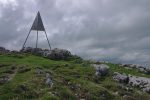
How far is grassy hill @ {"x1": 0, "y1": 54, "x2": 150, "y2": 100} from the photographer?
143 feet

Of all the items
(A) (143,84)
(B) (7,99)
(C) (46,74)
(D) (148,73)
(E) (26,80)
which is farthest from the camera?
(D) (148,73)

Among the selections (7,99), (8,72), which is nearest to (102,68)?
(8,72)

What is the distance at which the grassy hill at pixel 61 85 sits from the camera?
143 feet

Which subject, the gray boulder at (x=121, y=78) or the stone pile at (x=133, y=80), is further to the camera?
the gray boulder at (x=121, y=78)

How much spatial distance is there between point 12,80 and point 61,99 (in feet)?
28.7

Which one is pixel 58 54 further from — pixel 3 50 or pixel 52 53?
pixel 3 50

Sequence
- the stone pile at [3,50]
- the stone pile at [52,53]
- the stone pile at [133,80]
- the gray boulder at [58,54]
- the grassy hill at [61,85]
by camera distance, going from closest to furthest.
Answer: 1. the grassy hill at [61,85]
2. the stone pile at [133,80]
3. the gray boulder at [58,54]
4. the stone pile at [52,53]
5. the stone pile at [3,50]

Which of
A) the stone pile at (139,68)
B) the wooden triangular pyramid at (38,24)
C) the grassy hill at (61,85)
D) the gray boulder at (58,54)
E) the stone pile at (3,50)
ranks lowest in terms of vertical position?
the grassy hill at (61,85)

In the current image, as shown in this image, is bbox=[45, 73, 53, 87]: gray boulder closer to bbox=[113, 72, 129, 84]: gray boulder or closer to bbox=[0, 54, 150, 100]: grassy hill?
bbox=[0, 54, 150, 100]: grassy hill

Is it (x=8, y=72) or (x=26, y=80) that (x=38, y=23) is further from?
(x=26, y=80)

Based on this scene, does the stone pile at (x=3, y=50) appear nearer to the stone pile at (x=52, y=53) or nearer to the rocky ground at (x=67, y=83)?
the stone pile at (x=52, y=53)

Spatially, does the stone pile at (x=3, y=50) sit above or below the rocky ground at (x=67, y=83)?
above

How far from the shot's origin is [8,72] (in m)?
55.9

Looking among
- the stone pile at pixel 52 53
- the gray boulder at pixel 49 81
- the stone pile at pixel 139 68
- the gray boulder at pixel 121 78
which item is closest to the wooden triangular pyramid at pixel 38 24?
the stone pile at pixel 52 53
